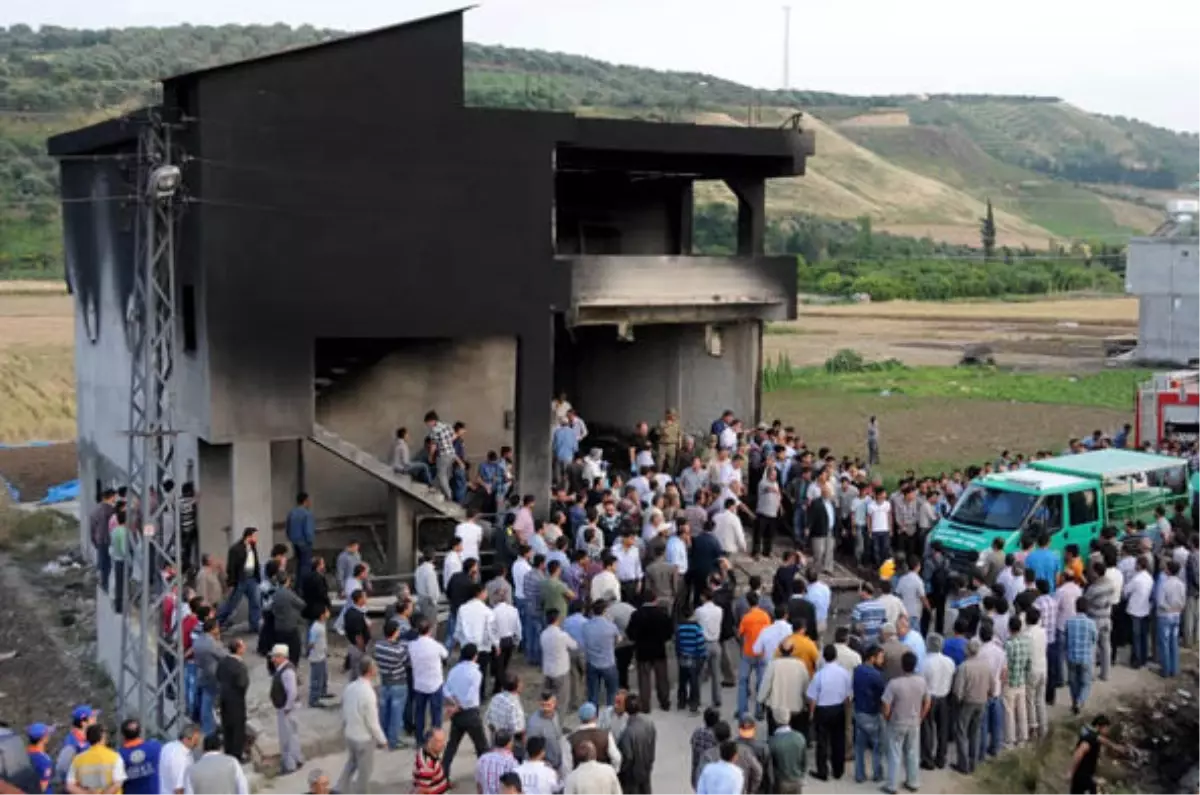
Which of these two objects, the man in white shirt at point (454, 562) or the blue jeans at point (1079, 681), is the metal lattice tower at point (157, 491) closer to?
the man in white shirt at point (454, 562)

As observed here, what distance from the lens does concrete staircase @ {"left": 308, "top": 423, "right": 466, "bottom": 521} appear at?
20.2 meters

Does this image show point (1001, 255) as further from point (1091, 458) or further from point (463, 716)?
point (463, 716)

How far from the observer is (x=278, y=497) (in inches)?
884

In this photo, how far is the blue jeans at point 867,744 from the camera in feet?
44.6

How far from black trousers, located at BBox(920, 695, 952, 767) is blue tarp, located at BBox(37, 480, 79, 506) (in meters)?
26.1

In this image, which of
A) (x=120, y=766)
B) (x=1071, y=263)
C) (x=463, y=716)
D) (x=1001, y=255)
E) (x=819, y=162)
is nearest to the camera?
(x=120, y=766)

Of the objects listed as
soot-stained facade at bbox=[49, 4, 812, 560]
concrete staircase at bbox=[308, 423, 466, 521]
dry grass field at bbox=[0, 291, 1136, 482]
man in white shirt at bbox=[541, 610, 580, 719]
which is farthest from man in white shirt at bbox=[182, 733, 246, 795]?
dry grass field at bbox=[0, 291, 1136, 482]

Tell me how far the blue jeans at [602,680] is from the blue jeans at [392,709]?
2.07 metres


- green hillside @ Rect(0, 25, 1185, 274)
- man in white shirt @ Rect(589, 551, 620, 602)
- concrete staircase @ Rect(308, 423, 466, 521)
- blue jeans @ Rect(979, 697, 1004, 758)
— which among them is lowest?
blue jeans @ Rect(979, 697, 1004, 758)

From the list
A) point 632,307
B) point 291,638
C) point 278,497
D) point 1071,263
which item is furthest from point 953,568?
point 1071,263

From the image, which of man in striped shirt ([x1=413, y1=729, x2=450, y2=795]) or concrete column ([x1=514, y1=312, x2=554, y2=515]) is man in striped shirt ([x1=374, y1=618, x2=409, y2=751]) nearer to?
man in striped shirt ([x1=413, y1=729, x2=450, y2=795])

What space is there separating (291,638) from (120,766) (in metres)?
4.17

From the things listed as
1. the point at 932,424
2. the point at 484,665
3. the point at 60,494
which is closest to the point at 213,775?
the point at 484,665

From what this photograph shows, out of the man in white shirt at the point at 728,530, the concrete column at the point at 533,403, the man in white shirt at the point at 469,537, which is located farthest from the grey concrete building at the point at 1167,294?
the man in white shirt at the point at 469,537
